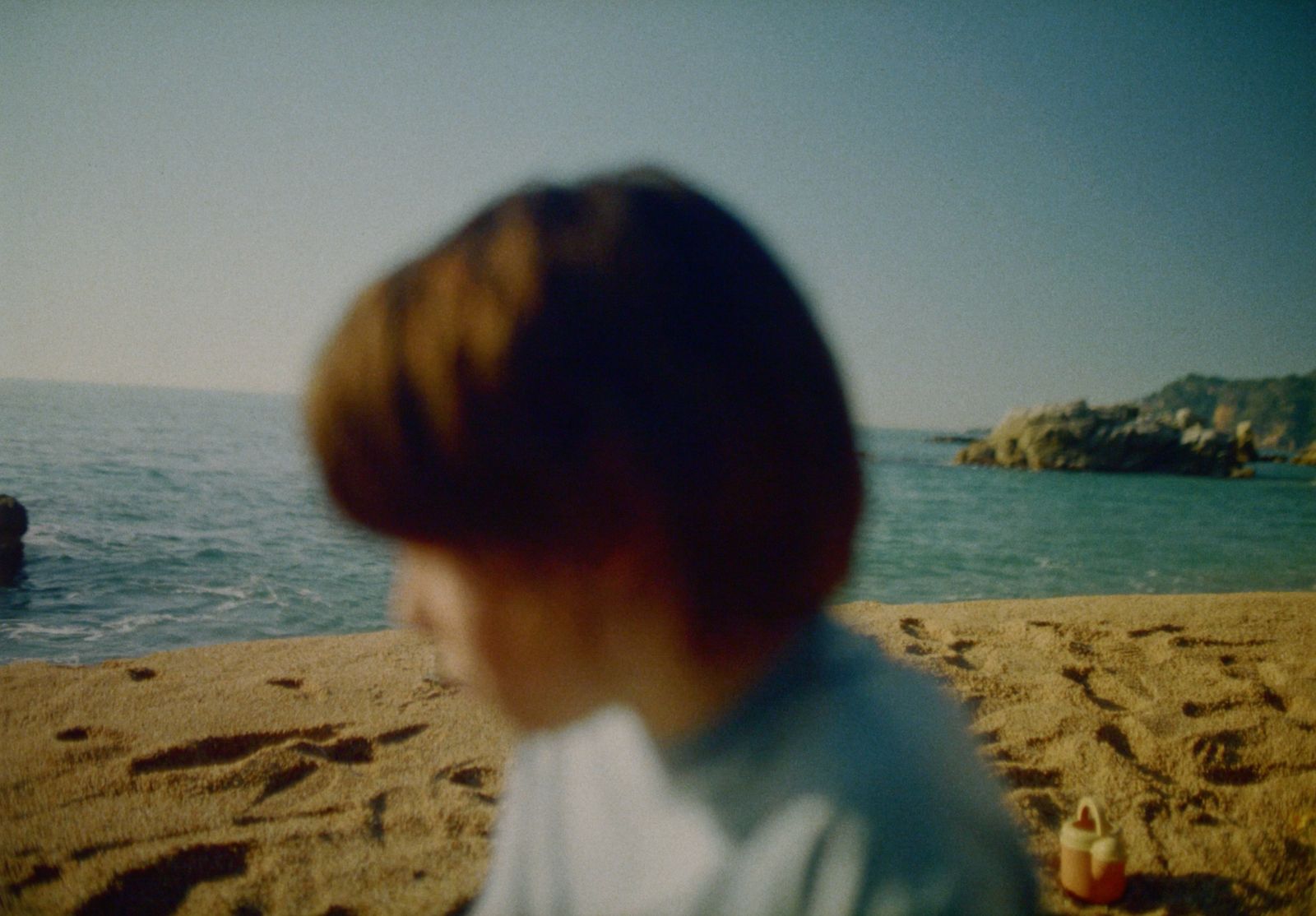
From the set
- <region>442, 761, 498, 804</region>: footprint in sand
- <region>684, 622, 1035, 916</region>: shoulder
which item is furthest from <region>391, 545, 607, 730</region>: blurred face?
<region>442, 761, 498, 804</region>: footprint in sand

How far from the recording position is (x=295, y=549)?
11648 mm

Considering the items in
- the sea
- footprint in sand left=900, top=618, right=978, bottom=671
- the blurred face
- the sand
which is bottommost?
the sea

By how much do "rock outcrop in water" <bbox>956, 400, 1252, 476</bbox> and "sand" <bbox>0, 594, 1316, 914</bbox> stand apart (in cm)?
4544

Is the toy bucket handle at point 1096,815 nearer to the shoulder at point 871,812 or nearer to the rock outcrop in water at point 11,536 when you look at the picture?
the shoulder at point 871,812

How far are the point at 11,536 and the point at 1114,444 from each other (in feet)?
165

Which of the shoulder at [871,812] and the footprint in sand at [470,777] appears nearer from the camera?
the shoulder at [871,812]

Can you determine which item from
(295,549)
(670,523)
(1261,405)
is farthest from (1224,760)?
(1261,405)

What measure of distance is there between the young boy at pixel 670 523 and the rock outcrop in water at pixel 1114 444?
49.8 m

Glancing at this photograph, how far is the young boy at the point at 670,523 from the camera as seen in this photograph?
65cm

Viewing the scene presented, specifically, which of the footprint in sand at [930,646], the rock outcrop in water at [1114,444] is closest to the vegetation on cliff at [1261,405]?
the rock outcrop in water at [1114,444]

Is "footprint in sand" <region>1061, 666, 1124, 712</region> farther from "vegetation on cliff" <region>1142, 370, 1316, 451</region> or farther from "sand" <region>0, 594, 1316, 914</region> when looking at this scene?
"vegetation on cliff" <region>1142, 370, 1316, 451</region>

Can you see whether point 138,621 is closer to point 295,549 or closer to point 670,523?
point 295,549

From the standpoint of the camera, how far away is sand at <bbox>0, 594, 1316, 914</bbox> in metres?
2.17

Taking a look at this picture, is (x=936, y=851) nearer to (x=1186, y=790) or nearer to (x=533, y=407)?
(x=533, y=407)
